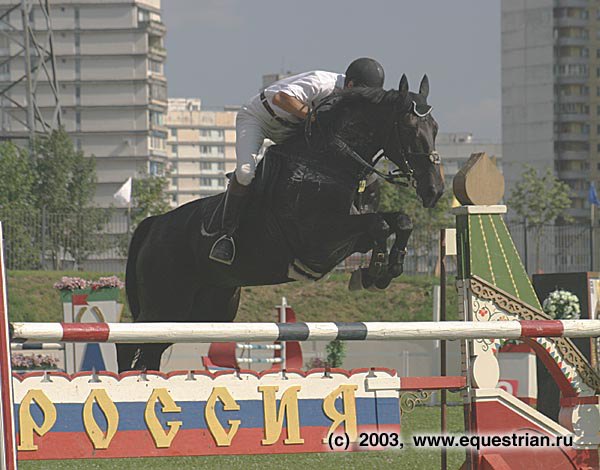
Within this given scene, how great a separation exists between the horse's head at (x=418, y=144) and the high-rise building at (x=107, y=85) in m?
55.4

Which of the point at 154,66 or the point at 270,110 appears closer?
the point at 270,110

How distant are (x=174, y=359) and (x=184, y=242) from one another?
25.1ft

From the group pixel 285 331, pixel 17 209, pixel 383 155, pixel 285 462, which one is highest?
pixel 383 155

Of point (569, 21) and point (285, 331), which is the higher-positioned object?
point (569, 21)

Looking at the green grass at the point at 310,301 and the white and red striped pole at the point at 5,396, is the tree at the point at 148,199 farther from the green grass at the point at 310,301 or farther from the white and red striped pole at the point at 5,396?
the white and red striped pole at the point at 5,396

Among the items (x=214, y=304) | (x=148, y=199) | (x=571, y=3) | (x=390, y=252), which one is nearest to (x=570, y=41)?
(x=571, y=3)

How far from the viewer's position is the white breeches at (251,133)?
17.8 ft

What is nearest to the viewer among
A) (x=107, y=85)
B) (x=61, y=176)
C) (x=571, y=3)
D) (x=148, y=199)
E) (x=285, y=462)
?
(x=285, y=462)

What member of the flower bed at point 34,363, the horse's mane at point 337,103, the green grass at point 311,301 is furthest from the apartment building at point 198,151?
the horse's mane at point 337,103

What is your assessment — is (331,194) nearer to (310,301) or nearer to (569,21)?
(310,301)

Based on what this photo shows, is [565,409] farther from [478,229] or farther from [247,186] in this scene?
[247,186]

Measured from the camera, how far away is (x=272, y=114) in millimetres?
5469

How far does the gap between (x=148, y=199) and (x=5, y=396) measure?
3610 centimetres

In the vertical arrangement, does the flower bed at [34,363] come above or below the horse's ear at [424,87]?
below
